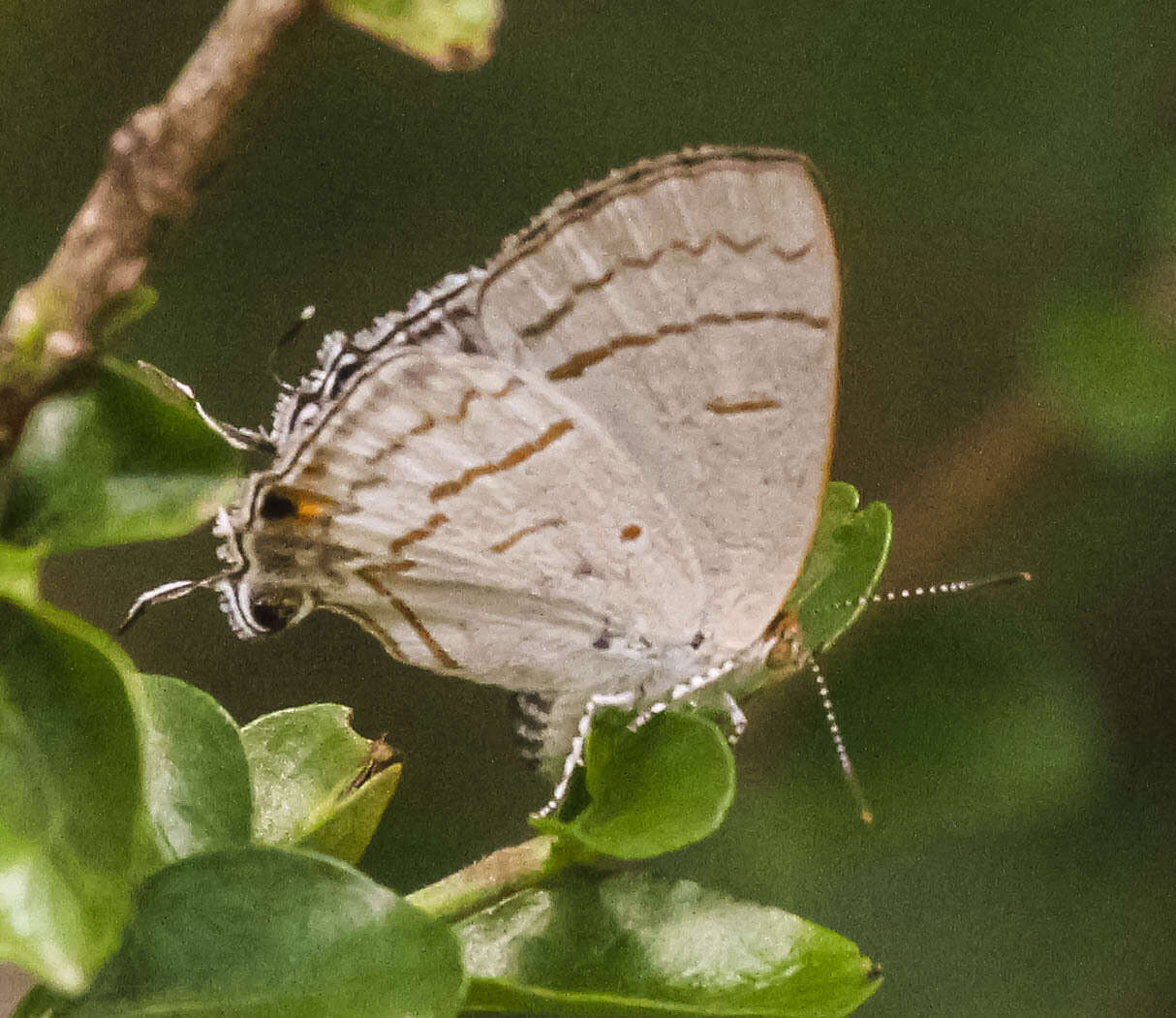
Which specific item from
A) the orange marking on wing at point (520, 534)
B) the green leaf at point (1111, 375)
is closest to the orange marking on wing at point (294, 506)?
the orange marking on wing at point (520, 534)

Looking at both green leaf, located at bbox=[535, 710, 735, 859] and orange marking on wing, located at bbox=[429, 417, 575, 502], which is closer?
green leaf, located at bbox=[535, 710, 735, 859]

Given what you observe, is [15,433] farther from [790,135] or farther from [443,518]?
[790,135]

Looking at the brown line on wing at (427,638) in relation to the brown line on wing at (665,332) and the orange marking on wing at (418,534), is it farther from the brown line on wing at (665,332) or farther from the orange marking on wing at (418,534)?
the brown line on wing at (665,332)

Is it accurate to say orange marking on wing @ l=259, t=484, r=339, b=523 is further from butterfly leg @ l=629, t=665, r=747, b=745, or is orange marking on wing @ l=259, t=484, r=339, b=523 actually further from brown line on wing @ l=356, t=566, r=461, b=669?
butterfly leg @ l=629, t=665, r=747, b=745

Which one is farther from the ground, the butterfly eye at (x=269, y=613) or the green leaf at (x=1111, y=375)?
the green leaf at (x=1111, y=375)

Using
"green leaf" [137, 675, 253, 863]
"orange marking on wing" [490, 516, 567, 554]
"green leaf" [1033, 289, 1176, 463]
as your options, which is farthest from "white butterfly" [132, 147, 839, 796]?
"green leaf" [1033, 289, 1176, 463]

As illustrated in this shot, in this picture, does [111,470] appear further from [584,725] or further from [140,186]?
[584,725]
